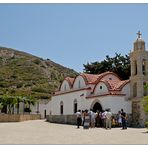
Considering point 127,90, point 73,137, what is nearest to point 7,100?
point 127,90

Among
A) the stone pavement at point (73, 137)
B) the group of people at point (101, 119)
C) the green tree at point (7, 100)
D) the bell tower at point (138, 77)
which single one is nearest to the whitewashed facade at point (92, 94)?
the bell tower at point (138, 77)

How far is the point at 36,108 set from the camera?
168 ft

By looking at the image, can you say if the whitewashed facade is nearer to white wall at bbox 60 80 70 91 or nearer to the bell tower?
white wall at bbox 60 80 70 91

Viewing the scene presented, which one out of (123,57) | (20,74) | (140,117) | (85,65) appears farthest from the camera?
(20,74)

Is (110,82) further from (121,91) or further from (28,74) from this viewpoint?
(28,74)

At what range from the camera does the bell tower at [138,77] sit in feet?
97.0

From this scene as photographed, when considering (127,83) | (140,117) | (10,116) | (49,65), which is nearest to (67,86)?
(10,116)

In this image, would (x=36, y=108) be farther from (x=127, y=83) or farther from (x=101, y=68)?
(x=127, y=83)

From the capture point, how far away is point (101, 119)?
27375mm

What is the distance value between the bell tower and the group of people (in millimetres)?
2119

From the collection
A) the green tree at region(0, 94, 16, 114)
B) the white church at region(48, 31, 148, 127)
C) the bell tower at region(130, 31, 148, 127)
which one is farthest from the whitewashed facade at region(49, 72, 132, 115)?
the green tree at region(0, 94, 16, 114)

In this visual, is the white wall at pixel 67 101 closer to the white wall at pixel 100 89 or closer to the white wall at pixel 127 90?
the white wall at pixel 100 89

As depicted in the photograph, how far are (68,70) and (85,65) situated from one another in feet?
176

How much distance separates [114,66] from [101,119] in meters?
22.1
